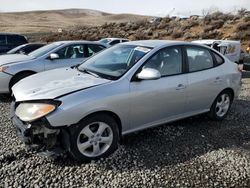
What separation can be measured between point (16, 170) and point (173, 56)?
2837 mm

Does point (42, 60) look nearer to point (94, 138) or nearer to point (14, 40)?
point (94, 138)

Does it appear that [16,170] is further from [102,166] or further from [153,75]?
[153,75]

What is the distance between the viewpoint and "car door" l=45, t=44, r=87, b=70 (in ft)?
25.4

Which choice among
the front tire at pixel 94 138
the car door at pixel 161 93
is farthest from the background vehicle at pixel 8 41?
the front tire at pixel 94 138

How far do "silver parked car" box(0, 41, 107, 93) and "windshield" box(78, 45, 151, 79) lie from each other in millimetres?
2619

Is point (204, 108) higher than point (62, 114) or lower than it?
lower

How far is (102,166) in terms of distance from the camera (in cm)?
389

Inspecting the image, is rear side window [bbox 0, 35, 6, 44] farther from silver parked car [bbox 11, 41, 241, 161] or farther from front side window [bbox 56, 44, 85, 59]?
silver parked car [bbox 11, 41, 241, 161]

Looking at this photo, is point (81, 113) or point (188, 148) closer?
point (81, 113)

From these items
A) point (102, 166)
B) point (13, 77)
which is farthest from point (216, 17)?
point (102, 166)

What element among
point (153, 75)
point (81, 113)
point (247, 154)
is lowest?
point (247, 154)

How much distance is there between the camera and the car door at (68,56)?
7.75 metres

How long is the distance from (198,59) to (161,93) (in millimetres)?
1220

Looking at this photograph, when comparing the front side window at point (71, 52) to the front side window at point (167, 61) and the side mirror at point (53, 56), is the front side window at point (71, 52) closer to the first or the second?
the side mirror at point (53, 56)
